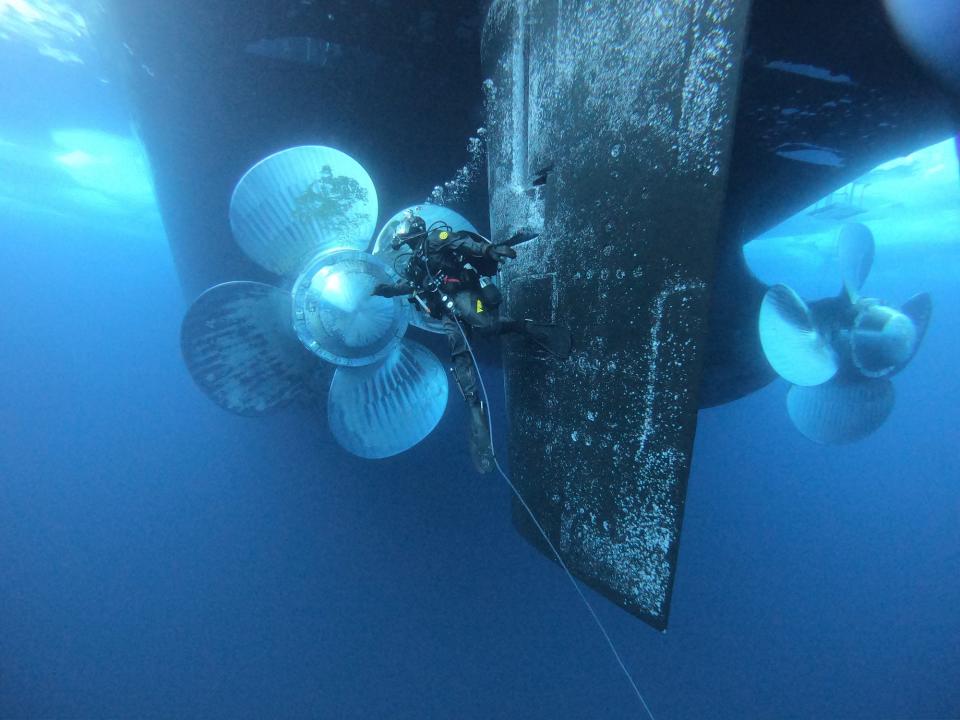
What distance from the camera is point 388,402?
3584 mm

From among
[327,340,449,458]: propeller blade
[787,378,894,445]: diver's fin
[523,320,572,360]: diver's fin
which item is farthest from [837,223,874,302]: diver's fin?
[327,340,449,458]: propeller blade

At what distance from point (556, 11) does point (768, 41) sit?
1.84m

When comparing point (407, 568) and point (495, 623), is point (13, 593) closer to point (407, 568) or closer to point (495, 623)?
point (407, 568)

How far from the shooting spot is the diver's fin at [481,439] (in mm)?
2756

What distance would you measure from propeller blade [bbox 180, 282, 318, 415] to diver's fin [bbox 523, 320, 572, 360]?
7.04 ft

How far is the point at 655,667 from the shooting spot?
8914 millimetres

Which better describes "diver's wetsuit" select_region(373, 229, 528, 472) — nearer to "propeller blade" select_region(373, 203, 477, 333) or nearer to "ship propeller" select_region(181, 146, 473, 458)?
"ship propeller" select_region(181, 146, 473, 458)

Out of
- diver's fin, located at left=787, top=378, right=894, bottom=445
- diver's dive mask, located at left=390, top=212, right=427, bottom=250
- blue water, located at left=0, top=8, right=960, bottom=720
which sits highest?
diver's dive mask, located at left=390, top=212, right=427, bottom=250

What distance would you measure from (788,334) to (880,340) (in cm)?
200

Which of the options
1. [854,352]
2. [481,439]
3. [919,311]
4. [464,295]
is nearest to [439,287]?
[464,295]

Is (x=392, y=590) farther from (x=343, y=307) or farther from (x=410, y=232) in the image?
(x=410, y=232)

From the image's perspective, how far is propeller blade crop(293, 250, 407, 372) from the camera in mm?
3307

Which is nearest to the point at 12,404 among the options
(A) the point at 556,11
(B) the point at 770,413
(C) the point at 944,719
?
(A) the point at 556,11

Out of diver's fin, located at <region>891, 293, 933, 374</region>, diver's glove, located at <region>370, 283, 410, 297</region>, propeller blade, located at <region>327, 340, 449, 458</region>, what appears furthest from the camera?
diver's fin, located at <region>891, 293, 933, 374</region>
